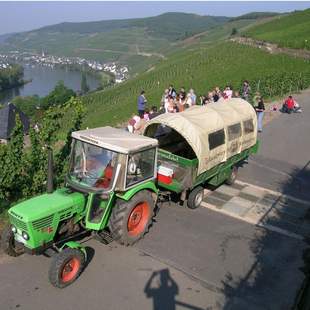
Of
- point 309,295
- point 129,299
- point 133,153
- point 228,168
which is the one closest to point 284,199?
point 228,168

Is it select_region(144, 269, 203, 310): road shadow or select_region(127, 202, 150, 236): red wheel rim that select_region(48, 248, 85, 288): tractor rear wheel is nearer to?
select_region(144, 269, 203, 310): road shadow

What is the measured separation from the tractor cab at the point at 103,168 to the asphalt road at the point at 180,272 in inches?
43.8

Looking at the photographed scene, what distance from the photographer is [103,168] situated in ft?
28.1

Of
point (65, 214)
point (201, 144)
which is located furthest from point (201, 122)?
point (65, 214)

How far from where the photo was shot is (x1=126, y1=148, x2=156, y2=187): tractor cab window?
8711 mm

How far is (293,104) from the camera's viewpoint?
23.2 metres

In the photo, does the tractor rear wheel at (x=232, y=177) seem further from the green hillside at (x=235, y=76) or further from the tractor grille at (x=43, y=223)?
the green hillside at (x=235, y=76)

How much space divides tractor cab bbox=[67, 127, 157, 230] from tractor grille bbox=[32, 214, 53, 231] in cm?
87

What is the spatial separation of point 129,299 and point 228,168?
5752mm

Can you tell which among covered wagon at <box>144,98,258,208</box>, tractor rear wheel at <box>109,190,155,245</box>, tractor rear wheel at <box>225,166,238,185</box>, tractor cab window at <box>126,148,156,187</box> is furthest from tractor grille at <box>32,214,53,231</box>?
tractor rear wheel at <box>225,166,238,185</box>

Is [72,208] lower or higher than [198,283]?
higher

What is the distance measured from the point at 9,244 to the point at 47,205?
124 centimetres

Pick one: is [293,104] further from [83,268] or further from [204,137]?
[83,268]

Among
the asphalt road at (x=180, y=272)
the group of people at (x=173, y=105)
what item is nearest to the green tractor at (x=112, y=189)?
the asphalt road at (x=180, y=272)
